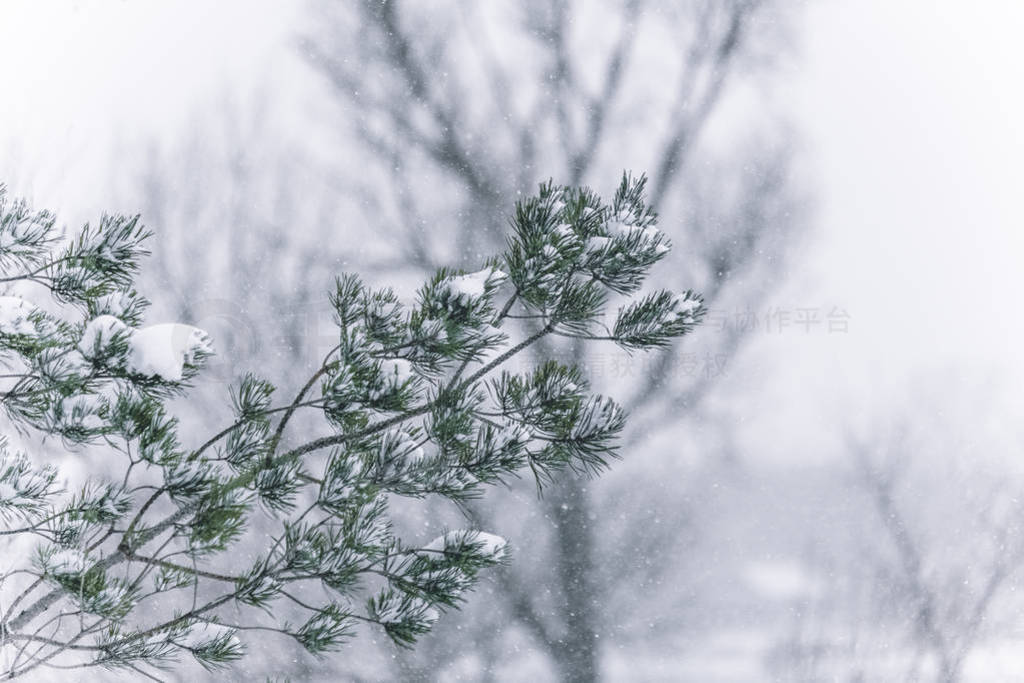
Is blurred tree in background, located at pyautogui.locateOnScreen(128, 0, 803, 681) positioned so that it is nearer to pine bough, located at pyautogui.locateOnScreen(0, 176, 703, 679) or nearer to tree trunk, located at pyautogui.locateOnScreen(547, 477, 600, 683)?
tree trunk, located at pyautogui.locateOnScreen(547, 477, 600, 683)

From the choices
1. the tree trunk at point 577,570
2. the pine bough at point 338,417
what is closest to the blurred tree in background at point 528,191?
the tree trunk at point 577,570

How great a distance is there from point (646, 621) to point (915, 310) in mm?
964

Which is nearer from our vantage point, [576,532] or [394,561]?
[394,561]

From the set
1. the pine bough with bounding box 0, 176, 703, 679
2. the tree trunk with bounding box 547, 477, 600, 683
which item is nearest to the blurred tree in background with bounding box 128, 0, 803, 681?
the tree trunk with bounding box 547, 477, 600, 683

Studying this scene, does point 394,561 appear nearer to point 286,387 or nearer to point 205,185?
point 286,387

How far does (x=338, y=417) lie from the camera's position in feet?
2.23

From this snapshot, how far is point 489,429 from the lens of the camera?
740mm

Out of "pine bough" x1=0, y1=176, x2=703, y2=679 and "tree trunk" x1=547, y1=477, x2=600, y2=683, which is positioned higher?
"tree trunk" x1=547, y1=477, x2=600, y2=683

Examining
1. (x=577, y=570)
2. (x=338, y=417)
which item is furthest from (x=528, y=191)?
(x=338, y=417)

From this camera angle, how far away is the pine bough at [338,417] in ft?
2.16

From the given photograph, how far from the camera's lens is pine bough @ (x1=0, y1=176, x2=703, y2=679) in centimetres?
66

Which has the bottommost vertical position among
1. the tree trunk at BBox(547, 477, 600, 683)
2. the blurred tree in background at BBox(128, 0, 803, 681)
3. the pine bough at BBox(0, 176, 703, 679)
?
the pine bough at BBox(0, 176, 703, 679)

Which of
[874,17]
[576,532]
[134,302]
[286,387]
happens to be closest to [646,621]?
[576,532]

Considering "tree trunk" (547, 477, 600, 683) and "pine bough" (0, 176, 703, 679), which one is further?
"tree trunk" (547, 477, 600, 683)
